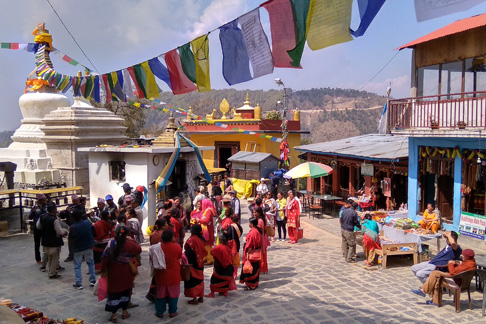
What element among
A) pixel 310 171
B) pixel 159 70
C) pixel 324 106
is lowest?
pixel 310 171

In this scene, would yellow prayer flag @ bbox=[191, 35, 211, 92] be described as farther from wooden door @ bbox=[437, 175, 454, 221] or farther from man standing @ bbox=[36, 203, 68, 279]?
wooden door @ bbox=[437, 175, 454, 221]

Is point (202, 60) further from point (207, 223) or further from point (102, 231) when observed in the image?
point (102, 231)

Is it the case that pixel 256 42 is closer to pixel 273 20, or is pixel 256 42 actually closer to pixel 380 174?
pixel 273 20

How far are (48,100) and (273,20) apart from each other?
57.4ft

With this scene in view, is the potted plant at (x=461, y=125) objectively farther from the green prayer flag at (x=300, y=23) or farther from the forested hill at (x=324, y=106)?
the forested hill at (x=324, y=106)

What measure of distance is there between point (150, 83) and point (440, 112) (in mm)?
8752

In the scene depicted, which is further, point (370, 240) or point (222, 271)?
point (370, 240)

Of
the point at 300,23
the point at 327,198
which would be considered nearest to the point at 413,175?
the point at 327,198

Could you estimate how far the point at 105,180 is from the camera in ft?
45.0

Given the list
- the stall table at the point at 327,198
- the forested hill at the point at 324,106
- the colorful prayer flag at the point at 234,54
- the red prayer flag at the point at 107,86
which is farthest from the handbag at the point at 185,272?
the forested hill at the point at 324,106

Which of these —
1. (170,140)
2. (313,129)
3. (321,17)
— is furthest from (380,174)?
(313,129)

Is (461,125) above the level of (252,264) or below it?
above

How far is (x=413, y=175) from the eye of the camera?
1406 centimetres

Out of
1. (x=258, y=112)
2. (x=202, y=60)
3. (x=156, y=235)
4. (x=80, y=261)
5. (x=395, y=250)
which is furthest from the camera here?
(x=258, y=112)
